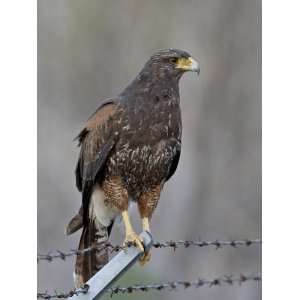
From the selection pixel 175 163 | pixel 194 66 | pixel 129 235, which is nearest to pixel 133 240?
pixel 129 235

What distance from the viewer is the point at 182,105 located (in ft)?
19.7

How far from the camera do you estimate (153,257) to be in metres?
6.11

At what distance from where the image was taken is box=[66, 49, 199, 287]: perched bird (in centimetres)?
574

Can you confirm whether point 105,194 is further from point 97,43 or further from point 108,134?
point 97,43

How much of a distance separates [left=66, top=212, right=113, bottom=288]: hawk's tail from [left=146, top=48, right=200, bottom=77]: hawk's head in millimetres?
646

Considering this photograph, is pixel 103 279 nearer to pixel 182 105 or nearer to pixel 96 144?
pixel 96 144

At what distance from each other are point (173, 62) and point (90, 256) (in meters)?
0.82

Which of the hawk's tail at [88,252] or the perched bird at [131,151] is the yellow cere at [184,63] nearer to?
the perched bird at [131,151]

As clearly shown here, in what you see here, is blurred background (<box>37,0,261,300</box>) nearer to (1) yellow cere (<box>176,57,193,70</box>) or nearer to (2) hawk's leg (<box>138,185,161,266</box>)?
(2) hawk's leg (<box>138,185,161,266</box>)

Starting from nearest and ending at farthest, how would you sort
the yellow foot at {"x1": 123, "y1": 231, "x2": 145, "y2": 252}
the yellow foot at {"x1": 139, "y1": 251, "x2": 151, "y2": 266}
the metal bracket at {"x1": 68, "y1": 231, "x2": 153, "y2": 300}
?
the metal bracket at {"x1": 68, "y1": 231, "x2": 153, "y2": 300}
the yellow foot at {"x1": 123, "y1": 231, "x2": 145, "y2": 252}
the yellow foot at {"x1": 139, "y1": 251, "x2": 151, "y2": 266}

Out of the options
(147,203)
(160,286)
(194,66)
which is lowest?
(160,286)

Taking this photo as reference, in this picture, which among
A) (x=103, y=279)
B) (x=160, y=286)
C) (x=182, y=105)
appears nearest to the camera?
(x=103, y=279)

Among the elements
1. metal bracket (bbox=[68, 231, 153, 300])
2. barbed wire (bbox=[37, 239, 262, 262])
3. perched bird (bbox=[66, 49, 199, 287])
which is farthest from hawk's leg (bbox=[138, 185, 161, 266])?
metal bracket (bbox=[68, 231, 153, 300])
